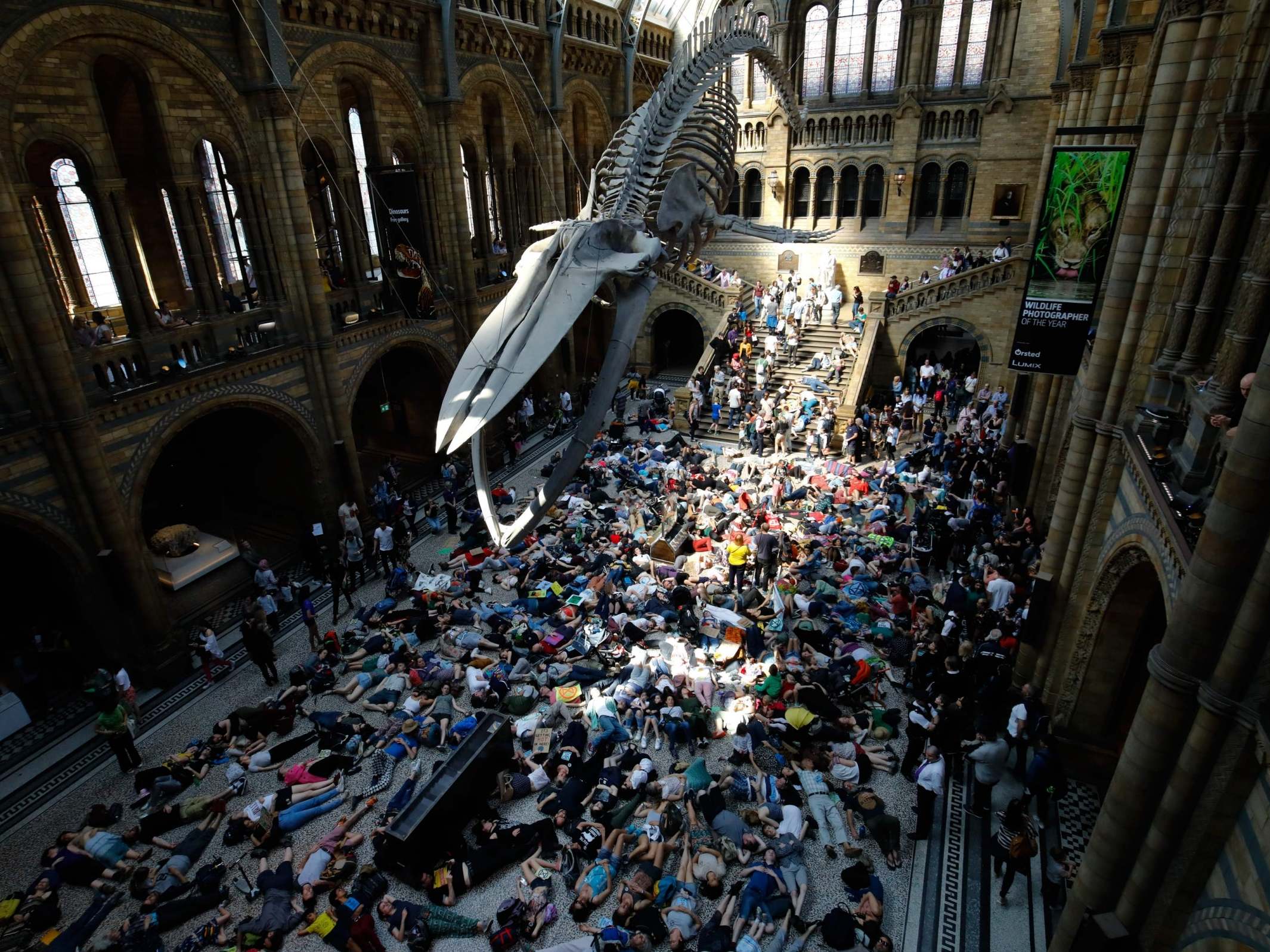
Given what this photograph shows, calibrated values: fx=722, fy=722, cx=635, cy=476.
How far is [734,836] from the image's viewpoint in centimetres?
853

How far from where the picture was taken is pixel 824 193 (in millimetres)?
28828

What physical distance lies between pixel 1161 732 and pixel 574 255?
7.69 meters

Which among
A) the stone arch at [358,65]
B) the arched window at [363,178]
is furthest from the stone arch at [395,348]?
the stone arch at [358,65]

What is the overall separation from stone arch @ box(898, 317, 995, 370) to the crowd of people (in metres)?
9.22

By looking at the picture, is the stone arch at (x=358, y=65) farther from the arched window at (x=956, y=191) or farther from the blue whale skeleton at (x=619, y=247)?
the arched window at (x=956, y=191)

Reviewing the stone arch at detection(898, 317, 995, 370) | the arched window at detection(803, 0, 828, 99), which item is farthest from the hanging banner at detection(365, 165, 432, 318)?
the arched window at detection(803, 0, 828, 99)

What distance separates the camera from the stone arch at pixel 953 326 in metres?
23.6

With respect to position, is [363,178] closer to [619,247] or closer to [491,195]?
[491,195]

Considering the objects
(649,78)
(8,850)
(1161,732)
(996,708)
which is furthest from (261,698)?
(649,78)

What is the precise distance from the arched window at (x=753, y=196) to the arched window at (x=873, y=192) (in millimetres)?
4112

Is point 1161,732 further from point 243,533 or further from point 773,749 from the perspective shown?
point 243,533

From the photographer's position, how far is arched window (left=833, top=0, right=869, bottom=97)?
26047 mm

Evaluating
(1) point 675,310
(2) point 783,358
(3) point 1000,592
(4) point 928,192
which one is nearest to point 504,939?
(3) point 1000,592

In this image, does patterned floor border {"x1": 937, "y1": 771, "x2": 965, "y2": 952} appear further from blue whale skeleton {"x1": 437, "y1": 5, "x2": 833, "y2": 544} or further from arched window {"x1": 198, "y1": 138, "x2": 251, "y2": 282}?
arched window {"x1": 198, "y1": 138, "x2": 251, "y2": 282}
